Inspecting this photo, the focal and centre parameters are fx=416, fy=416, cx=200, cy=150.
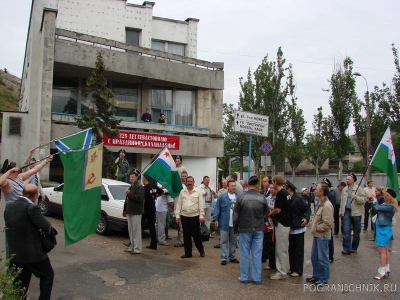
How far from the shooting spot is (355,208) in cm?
1007

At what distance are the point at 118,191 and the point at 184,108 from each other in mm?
11795

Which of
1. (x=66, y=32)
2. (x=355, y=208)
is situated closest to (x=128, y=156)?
(x=66, y=32)

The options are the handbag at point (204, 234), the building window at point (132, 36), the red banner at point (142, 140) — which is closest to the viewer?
the handbag at point (204, 234)

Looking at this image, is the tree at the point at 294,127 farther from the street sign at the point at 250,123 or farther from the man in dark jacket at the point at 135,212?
the man in dark jacket at the point at 135,212

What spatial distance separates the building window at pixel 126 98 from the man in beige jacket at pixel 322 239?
1550cm

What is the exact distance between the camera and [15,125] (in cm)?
1875

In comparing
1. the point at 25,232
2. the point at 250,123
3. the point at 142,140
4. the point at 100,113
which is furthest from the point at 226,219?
the point at 142,140

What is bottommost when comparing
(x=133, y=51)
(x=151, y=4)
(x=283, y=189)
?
(x=283, y=189)

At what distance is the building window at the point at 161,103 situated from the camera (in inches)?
882

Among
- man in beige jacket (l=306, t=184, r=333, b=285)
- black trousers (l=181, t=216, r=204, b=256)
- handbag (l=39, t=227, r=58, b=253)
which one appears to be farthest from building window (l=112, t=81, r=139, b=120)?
handbag (l=39, t=227, r=58, b=253)

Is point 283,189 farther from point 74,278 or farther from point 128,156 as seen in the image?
point 128,156

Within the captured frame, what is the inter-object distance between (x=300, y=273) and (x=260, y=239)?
4.03 ft

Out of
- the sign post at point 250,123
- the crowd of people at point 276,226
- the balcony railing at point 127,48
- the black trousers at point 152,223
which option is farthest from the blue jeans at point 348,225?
the balcony railing at point 127,48

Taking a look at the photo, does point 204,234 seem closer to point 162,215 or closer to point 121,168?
point 162,215
